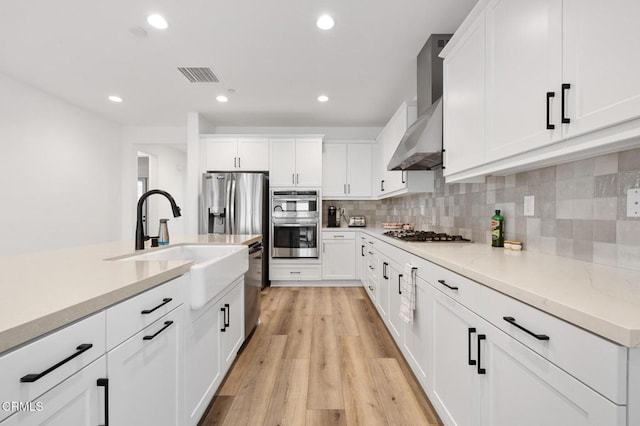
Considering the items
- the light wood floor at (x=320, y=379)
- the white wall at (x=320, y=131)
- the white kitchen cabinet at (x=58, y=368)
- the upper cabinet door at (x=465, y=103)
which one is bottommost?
the light wood floor at (x=320, y=379)

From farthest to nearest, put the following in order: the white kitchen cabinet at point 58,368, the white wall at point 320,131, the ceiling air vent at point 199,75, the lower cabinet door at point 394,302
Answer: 1. the white wall at point 320,131
2. the ceiling air vent at point 199,75
3. the lower cabinet door at point 394,302
4. the white kitchen cabinet at point 58,368

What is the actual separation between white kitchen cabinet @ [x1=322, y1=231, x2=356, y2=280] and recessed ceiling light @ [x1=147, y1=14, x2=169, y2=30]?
3.03 metres

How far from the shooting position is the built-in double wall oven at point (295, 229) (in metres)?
4.27

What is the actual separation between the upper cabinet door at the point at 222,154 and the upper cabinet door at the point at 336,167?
1.41 meters

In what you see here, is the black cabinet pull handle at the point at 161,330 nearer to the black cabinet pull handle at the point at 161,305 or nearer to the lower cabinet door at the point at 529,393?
the black cabinet pull handle at the point at 161,305

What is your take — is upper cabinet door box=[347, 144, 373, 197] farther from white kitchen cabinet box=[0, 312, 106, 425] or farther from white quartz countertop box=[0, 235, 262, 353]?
white kitchen cabinet box=[0, 312, 106, 425]

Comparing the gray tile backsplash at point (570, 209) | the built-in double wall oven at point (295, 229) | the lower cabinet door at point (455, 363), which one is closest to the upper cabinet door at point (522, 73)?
the gray tile backsplash at point (570, 209)

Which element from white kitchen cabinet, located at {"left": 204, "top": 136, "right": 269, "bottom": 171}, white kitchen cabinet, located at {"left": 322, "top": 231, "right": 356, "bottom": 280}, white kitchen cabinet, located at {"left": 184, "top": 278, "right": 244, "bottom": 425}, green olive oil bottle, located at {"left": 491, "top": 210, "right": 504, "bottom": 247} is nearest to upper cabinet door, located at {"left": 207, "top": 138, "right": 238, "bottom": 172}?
white kitchen cabinet, located at {"left": 204, "top": 136, "right": 269, "bottom": 171}

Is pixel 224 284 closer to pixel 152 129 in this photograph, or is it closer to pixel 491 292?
pixel 491 292

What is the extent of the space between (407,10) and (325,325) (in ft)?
9.05

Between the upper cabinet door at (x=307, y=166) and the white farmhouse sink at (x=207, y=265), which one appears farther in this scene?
the upper cabinet door at (x=307, y=166)

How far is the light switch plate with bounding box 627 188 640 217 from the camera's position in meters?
1.07

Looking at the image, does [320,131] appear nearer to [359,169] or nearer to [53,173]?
[359,169]

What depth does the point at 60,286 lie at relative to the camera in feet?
2.72
